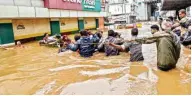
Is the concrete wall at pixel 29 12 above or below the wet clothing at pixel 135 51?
above

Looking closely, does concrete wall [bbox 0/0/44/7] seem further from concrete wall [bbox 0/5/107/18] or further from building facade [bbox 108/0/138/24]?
building facade [bbox 108/0/138/24]

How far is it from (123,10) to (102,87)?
56015 millimetres

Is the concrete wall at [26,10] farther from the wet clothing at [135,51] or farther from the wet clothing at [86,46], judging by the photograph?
the wet clothing at [135,51]

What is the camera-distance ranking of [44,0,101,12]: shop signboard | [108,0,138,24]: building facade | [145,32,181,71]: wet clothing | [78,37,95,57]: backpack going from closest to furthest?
[145,32,181,71]: wet clothing
[78,37,95,57]: backpack
[44,0,101,12]: shop signboard
[108,0,138,24]: building facade

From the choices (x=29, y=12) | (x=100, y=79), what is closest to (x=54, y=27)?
(x=29, y=12)

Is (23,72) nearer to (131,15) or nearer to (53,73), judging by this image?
(53,73)

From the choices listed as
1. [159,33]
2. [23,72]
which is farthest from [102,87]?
[23,72]

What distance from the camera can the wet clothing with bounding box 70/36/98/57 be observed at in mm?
8641

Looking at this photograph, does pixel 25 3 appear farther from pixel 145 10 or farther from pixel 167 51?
pixel 145 10

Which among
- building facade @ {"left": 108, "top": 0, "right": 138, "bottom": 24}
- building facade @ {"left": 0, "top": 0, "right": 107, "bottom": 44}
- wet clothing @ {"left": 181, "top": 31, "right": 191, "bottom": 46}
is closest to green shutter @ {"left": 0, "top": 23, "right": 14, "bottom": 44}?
building facade @ {"left": 0, "top": 0, "right": 107, "bottom": 44}

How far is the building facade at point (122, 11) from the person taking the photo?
58938mm

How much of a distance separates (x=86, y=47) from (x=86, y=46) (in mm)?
43

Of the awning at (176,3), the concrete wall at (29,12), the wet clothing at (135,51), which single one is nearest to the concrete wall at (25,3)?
the concrete wall at (29,12)

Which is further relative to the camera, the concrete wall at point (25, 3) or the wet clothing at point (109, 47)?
the concrete wall at point (25, 3)
